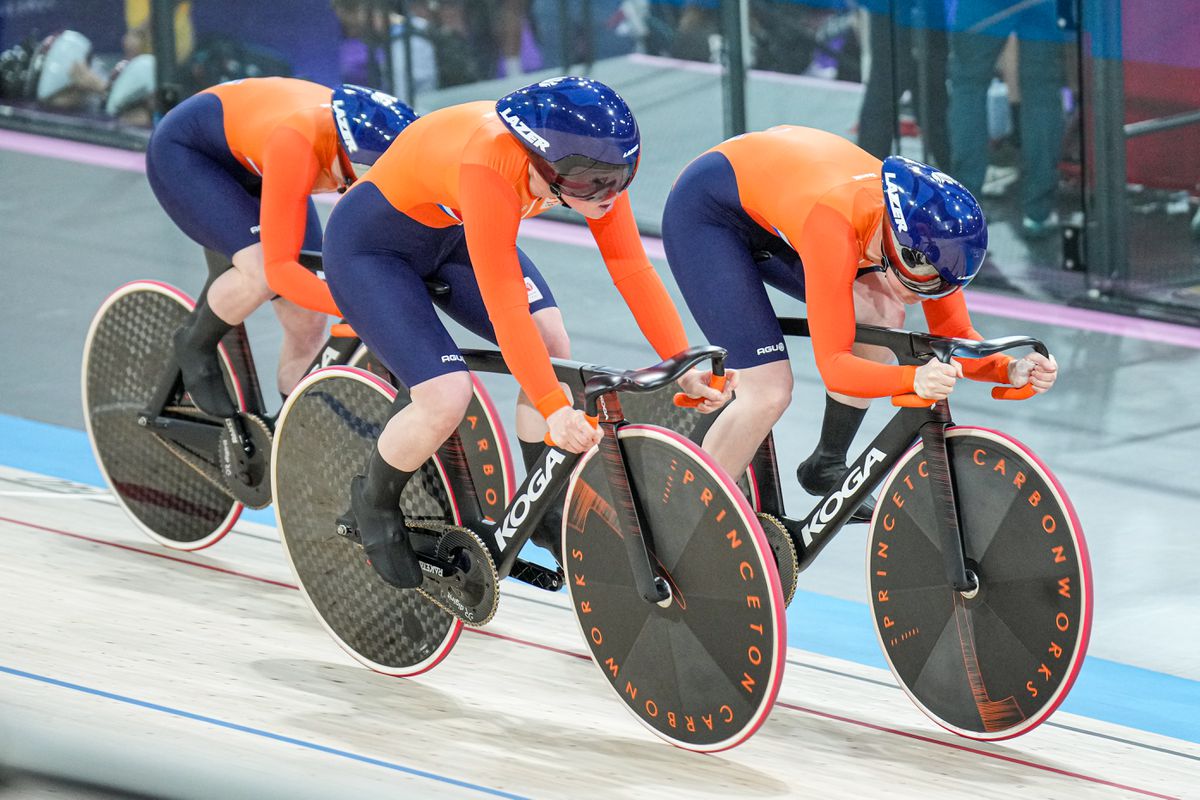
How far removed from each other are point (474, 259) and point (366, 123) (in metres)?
0.90

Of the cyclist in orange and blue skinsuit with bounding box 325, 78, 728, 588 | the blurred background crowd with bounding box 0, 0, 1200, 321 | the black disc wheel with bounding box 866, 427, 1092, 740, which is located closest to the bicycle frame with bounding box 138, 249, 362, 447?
the cyclist in orange and blue skinsuit with bounding box 325, 78, 728, 588

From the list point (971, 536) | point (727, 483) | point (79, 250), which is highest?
point (727, 483)

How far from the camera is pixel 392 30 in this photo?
33.2ft

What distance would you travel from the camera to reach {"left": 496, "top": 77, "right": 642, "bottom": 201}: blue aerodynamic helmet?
325cm

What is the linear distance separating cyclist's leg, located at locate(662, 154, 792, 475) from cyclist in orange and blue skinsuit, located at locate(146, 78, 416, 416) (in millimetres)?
746

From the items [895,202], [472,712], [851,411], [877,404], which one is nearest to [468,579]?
[472,712]

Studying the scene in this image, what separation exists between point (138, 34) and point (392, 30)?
1.81 meters

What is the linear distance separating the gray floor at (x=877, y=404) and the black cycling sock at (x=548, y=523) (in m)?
1.25

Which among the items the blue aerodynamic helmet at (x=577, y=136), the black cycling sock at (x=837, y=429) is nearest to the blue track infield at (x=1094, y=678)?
the black cycling sock at (x=837, y=429)

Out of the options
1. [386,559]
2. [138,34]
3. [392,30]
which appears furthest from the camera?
[138,34]

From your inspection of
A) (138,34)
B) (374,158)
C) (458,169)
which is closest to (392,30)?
(138,34)

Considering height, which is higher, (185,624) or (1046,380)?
(1046,380)

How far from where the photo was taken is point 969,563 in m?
3.53

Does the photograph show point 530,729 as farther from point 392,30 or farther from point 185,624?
point 392,30
